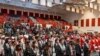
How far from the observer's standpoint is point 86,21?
27.7 metres

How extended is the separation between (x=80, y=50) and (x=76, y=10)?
15221 mm

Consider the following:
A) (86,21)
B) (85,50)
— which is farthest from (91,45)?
(86,21)

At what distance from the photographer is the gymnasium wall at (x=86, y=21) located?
1025 inches

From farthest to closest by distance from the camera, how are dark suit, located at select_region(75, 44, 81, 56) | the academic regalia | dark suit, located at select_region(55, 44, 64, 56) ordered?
1. the academic regalia
2. dark suit, located at select_region(75, 44, 81, 56)
3. dark suit, located at select_region(55, 44, 64, 56)

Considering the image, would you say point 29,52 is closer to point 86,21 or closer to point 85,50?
point 85,50

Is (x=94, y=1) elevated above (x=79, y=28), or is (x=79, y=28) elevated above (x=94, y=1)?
(x=94, y=1)

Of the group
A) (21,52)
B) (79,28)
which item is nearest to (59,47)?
(21,52)

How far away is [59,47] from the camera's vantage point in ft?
34.6

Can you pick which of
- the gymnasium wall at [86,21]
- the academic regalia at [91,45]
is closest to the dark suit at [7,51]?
the academic regalia at [91,45]

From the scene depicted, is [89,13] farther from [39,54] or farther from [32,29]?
[39,54]

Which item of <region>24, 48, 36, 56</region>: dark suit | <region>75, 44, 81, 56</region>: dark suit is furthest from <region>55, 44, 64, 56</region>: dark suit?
<region>24, 48, 36, 56</region>: dark suit

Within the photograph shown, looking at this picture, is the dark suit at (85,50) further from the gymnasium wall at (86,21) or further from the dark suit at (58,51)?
the gymnasium wall at (86,21)

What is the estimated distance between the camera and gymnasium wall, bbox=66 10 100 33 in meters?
26.0

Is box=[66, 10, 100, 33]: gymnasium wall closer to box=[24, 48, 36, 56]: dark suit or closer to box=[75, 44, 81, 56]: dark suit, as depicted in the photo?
box=[75, 44, 81, 56]: dark suit
